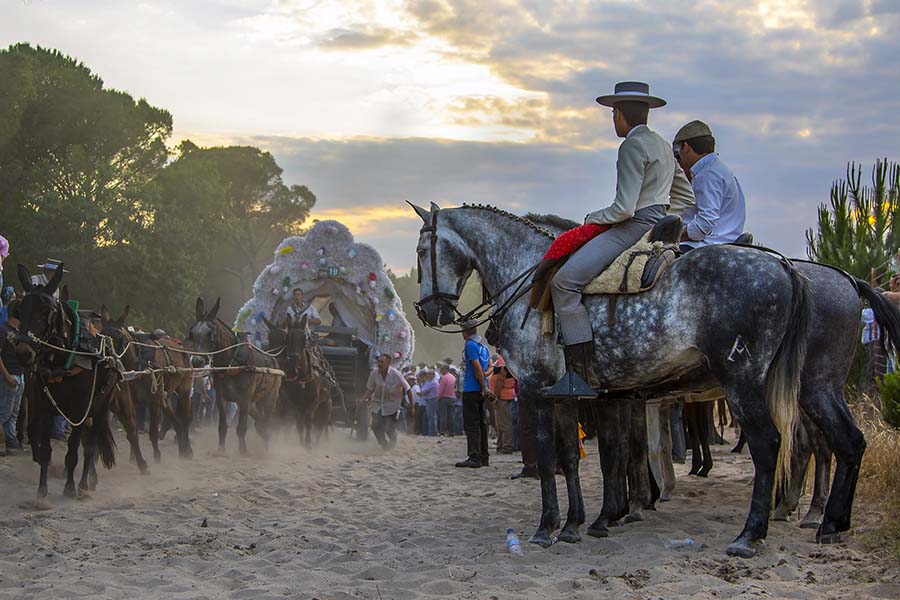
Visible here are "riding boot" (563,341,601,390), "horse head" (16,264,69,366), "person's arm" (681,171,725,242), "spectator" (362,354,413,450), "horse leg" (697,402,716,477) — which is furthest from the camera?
"spectator" (362,354,413,450)

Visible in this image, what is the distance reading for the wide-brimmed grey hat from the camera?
755cm


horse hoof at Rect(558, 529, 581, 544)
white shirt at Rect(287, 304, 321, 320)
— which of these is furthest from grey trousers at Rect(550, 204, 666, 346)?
white shirt at Rect(287, 304, 321, 320)

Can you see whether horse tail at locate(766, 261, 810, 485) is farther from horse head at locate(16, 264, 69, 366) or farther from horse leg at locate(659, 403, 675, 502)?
horse head at locate(16, 264, 69, 366)

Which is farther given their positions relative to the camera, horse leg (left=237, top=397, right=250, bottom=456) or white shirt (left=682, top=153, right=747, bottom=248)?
horse leg (left=237, top=397, right=250, bottom=456)

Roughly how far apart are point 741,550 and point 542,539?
149cm

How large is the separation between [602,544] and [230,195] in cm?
4872

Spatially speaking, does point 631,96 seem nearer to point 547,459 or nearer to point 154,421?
point 547,459

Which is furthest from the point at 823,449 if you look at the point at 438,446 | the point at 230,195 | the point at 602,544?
the point at 230,195

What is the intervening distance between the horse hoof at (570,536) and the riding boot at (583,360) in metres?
1.11

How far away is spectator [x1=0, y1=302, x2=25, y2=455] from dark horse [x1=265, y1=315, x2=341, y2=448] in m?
4.97

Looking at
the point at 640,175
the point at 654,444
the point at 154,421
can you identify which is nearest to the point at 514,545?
the point at 654,444

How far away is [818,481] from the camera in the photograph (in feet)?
25.6

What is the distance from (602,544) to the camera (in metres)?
7.13

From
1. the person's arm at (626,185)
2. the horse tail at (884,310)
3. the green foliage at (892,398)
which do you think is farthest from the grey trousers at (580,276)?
the green foliage at (892,398)
